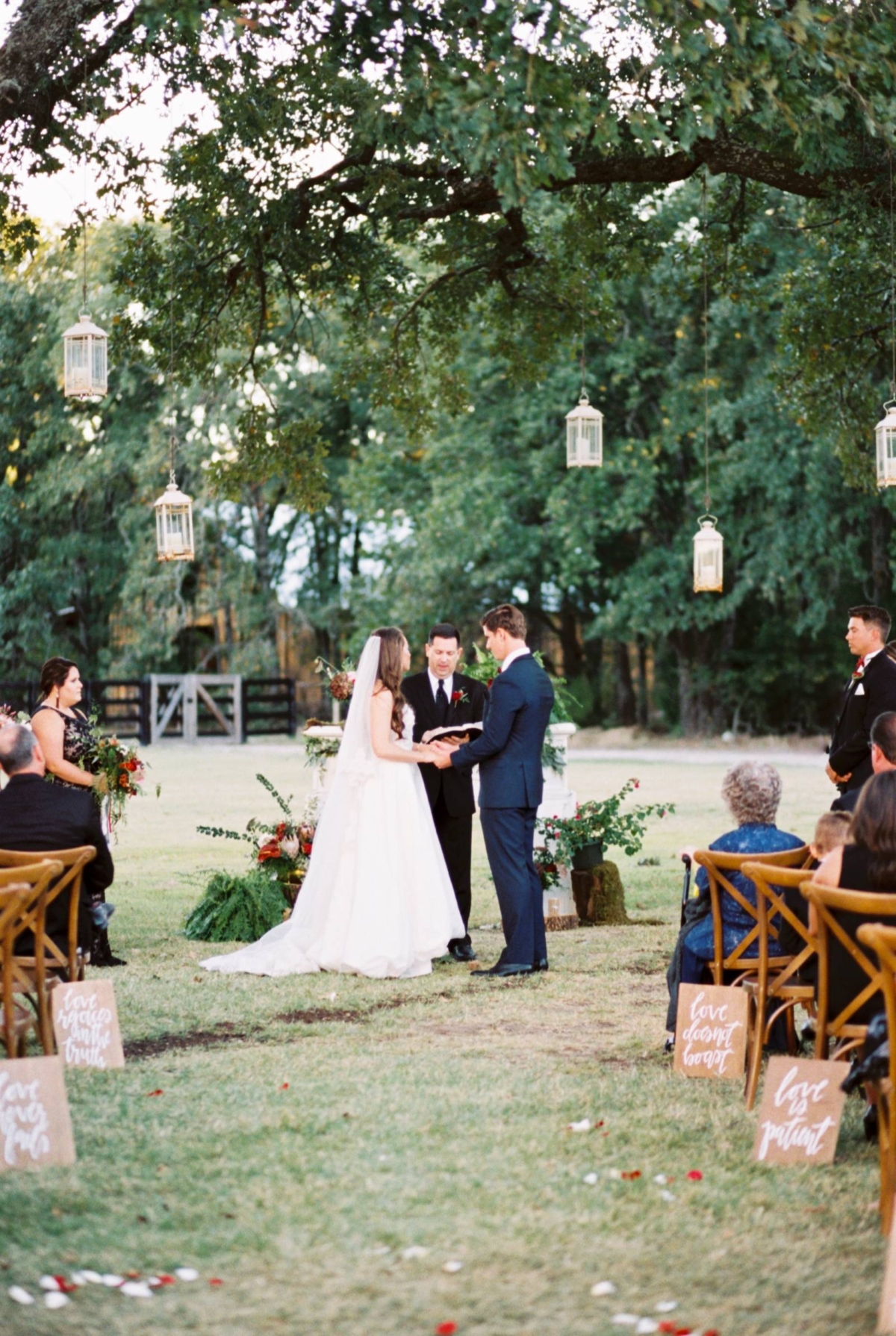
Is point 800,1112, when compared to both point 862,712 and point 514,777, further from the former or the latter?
point 862,712

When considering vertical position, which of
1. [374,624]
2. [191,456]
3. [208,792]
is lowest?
[208,792]

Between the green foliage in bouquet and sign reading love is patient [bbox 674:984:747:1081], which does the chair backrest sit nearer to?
sign reading love is patient [bbox 674:984:747:1081]

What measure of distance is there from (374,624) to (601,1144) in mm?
30607

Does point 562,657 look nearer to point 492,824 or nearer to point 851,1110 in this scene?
point 492,824

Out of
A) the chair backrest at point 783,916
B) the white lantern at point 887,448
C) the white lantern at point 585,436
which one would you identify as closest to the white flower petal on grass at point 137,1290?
the chair backrest at point 783,916

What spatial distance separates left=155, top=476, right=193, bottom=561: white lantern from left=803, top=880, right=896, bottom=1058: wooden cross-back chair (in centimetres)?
818

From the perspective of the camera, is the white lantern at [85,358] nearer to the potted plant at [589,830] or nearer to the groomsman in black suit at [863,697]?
the potted plant at [589,830]

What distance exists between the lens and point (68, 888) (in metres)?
Answer: 6.89

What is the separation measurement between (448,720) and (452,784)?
39 centimetres

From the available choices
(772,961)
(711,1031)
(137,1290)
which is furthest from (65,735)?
(137,1290)

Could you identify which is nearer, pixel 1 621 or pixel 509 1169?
pixel 509 1169

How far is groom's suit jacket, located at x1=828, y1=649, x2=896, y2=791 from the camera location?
9102 mm

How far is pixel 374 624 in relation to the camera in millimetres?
35875

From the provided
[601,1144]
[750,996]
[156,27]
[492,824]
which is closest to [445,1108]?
[601,1144]
